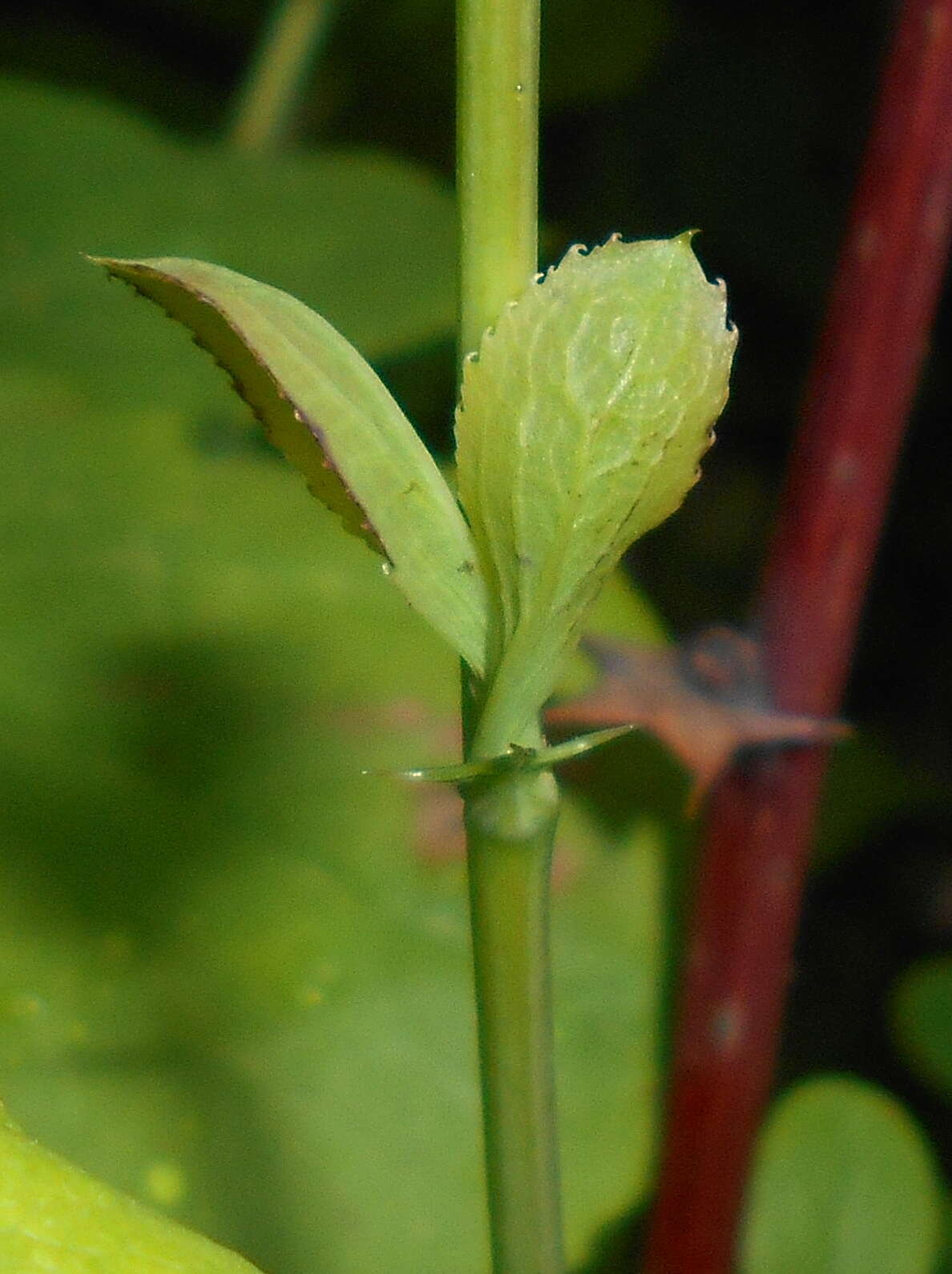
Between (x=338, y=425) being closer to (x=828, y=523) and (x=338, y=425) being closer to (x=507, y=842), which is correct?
(x=507, y=842)

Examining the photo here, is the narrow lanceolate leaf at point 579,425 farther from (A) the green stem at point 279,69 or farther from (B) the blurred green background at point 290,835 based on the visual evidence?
(A) the green stem at point 279,69

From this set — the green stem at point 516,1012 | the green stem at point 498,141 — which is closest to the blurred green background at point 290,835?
the green stem at point 516,1012

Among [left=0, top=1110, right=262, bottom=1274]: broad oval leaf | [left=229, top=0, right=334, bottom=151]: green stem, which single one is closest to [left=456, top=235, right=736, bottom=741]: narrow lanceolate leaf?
[left=0, top=1110, right=262, bottom=1274]: broad oval leaf

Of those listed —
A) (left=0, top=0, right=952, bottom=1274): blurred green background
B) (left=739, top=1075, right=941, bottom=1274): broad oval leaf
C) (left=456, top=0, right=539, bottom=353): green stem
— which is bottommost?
(left=739, top=1075, right=941, bottom=1274): broad oval leaf

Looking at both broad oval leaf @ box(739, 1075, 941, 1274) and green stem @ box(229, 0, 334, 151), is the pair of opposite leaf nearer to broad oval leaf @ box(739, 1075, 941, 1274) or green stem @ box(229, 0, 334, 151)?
broad oval leaf @ box(739, 1075, 941, 1274)

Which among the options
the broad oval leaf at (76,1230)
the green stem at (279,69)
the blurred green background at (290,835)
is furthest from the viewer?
the green stem at (279,69)

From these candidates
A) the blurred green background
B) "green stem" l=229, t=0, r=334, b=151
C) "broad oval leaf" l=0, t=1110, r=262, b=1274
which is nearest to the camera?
"broad oval leaf" l=0, t=1110, r=262, b=1274

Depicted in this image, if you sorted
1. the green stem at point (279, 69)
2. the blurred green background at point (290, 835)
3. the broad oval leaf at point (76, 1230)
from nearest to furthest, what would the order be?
the broad oval leaf at point (76, 1230) → the blurred green background at point (290, 835) → the green stem at point (279, 69)

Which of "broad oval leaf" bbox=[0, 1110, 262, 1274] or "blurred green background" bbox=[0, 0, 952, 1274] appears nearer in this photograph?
"broad oval leaf" bbox=[0, 1110, 262, 1274]

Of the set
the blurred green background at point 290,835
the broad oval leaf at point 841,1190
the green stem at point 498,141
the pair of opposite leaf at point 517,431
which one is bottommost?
the broad oval leaf at point 841,1190
